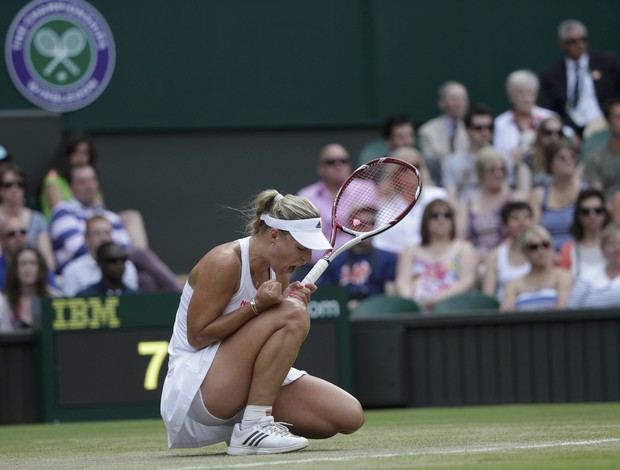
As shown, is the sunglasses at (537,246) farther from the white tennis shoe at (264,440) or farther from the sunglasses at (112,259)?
the white tennis shoe at (264,440)

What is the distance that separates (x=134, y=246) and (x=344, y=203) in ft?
13.2

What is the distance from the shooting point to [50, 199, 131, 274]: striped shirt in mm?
Answer: 10391

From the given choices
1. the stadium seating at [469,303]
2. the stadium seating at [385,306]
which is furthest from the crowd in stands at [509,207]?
the stadium seating at [385,306]

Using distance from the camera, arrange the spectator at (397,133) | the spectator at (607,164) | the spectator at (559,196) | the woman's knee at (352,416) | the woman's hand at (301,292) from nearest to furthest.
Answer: the woman's hand at (301,292)
the woman's knee at (352,416)
the spectator at (559,196)
the spectator at (607,164)
the spectator at (397,133)

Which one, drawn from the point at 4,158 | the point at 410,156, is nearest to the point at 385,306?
the point at 410,156

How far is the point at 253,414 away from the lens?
17.5 feet

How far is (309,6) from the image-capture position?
13.2m

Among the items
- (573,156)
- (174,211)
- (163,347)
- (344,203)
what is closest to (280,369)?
(344,203)

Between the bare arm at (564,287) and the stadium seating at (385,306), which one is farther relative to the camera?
the stadium seating at (385,306)

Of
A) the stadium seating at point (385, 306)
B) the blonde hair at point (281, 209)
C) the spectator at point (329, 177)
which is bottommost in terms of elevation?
the stadium seating at point (385, 306)

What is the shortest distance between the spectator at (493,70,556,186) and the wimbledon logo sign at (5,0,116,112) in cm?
387

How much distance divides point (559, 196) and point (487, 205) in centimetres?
56

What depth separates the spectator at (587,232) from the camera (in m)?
9.73

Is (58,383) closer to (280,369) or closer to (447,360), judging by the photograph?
(447,360)
